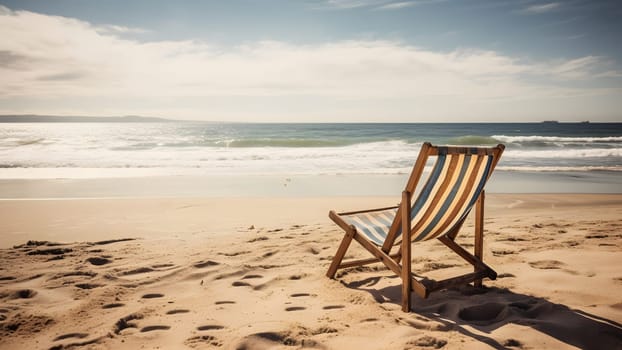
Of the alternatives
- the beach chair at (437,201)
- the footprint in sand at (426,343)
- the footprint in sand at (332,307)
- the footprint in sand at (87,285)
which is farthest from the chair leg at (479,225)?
the footprint in sand at (87,285)

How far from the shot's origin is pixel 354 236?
3.10 meters

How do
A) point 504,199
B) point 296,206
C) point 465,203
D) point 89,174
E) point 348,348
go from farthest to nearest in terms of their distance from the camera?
point 89,174, point 504,199, point 296,206, point 465,203, point 348,348

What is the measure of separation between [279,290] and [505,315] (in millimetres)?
1649

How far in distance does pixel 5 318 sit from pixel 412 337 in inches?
104

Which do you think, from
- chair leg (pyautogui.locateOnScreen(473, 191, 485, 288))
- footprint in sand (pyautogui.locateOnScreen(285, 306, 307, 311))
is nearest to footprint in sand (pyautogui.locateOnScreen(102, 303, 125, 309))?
footprint in sand (pyautogui.locateOnScreen(285, 306, 307, 311))

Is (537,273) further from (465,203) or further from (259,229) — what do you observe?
(259,229)

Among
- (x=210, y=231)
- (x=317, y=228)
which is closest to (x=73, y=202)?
(x=210, y=231)

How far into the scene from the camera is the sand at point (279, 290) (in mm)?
2309

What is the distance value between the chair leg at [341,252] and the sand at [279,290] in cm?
8

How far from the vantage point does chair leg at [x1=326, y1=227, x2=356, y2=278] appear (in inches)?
124

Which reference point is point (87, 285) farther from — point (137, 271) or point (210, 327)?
point (210, 327)

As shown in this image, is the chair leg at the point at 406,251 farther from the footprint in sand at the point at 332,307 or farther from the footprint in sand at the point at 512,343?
the footprint in sand at the point at 512,343

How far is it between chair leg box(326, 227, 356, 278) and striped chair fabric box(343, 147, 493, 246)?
1.55 feet

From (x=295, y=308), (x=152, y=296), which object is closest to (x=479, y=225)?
(x=295, y=308)
